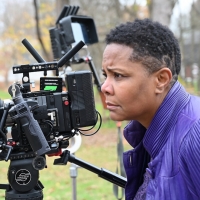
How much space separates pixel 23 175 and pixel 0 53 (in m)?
30.5

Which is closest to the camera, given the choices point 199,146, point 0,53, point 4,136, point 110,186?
point 199,146

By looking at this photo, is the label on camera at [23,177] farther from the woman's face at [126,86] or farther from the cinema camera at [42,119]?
the woman's face at [126,86]

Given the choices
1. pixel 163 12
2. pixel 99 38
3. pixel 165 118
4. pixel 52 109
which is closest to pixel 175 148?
pixel 165 118

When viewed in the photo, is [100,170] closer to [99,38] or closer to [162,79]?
[162,79]

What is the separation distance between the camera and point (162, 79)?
162 centimetres

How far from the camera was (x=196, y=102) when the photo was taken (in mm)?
1621

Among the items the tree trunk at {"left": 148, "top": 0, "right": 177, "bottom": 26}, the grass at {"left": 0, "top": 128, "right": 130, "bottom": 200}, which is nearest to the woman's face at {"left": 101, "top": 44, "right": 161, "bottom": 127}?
the grass at {"left": 0, "top": 128, "right": 130, "bottom": 200}

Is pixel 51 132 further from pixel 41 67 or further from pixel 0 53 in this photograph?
pixel 0 53

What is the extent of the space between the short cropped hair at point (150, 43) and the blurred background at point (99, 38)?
68 cm

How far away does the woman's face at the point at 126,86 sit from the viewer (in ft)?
5.25

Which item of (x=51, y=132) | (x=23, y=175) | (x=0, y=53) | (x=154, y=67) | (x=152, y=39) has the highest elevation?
(x=152, y=39)

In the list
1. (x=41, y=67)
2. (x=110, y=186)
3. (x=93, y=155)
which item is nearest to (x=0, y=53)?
(x=93, y=155)

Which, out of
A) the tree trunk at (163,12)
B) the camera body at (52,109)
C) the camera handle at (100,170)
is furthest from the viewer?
the tree trunk at (163,12)

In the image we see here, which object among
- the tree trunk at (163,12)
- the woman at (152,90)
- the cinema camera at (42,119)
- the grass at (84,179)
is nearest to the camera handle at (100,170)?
the cinema camera at (42,119)
